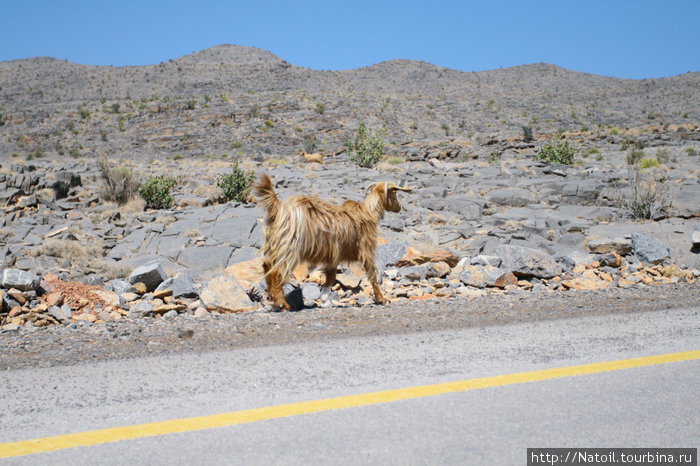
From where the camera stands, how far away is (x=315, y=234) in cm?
724

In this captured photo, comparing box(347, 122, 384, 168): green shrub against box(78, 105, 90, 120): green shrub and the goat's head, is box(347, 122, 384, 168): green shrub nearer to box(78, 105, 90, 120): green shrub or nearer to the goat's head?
the goat's head

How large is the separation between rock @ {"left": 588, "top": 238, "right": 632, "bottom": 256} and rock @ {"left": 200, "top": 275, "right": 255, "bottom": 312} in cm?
807

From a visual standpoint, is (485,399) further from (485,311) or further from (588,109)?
(588,109)

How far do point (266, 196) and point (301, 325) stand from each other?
6.04 feet

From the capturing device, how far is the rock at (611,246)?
1195 cm

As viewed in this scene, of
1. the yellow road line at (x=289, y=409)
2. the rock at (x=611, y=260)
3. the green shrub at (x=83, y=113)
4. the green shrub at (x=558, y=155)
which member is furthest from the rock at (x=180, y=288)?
the green shrub at (x=83, y=113)

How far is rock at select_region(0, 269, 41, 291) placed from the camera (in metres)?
8.56

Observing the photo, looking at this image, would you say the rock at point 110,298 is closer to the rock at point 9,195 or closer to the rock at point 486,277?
the rock at point 486,277

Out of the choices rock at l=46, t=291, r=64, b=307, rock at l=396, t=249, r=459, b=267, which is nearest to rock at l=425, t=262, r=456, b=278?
rock at l=396, t=249, r=459, b=267

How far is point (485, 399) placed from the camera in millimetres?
3717

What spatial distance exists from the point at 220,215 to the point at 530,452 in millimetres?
14279

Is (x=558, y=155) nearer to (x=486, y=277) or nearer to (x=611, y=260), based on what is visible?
(x=611, y=260)

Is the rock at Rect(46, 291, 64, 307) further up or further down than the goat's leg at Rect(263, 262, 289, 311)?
further down

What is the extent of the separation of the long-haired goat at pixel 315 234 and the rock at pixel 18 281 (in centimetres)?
395
